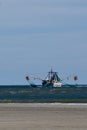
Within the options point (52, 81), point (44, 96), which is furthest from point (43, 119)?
point (52, 81)

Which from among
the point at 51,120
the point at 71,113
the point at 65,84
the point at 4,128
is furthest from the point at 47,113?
the point at 65,84

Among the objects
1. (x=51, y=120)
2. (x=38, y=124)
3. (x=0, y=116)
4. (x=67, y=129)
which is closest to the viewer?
(x=67, y=129)

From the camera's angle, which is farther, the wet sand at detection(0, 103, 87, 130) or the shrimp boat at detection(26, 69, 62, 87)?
the shrimp boat at detection(26, 69, 62, 87)

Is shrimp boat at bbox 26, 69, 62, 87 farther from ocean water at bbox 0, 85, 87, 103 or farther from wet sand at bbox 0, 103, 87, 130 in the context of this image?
wet sand at bbox 0, 103, 87, 130

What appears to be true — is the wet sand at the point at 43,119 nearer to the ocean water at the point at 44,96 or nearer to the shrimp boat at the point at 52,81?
the ocean water at the point at 44,96

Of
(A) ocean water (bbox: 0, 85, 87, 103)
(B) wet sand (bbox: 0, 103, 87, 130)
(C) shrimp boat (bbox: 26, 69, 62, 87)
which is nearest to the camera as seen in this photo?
(B) wet sand (bbox: 0, 103, 87, 130)

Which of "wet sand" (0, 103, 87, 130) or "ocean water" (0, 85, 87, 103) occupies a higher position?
"ocean water" (0, 85, 87, 103)

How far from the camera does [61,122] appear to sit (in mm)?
41719

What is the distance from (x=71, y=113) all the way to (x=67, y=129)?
12143 mm

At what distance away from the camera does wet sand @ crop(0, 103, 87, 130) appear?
3859 centimetres

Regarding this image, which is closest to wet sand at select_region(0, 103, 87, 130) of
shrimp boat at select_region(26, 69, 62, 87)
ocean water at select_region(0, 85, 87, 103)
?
ocean water at select_region(0, 85, 87, 103)

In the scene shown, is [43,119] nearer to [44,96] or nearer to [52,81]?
[44,96]

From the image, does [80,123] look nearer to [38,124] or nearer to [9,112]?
[38,124]

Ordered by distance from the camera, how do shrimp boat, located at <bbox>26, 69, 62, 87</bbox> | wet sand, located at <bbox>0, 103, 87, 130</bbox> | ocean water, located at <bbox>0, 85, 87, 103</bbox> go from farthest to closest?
shrimp boat, located at <bbox>26, 69, 62, 87</bbox> < ocean water, located at <bbox>0, 85, 87, 103</bbox> < wet sand, located at <bbox>0, 103, 87, 130</bbox>
